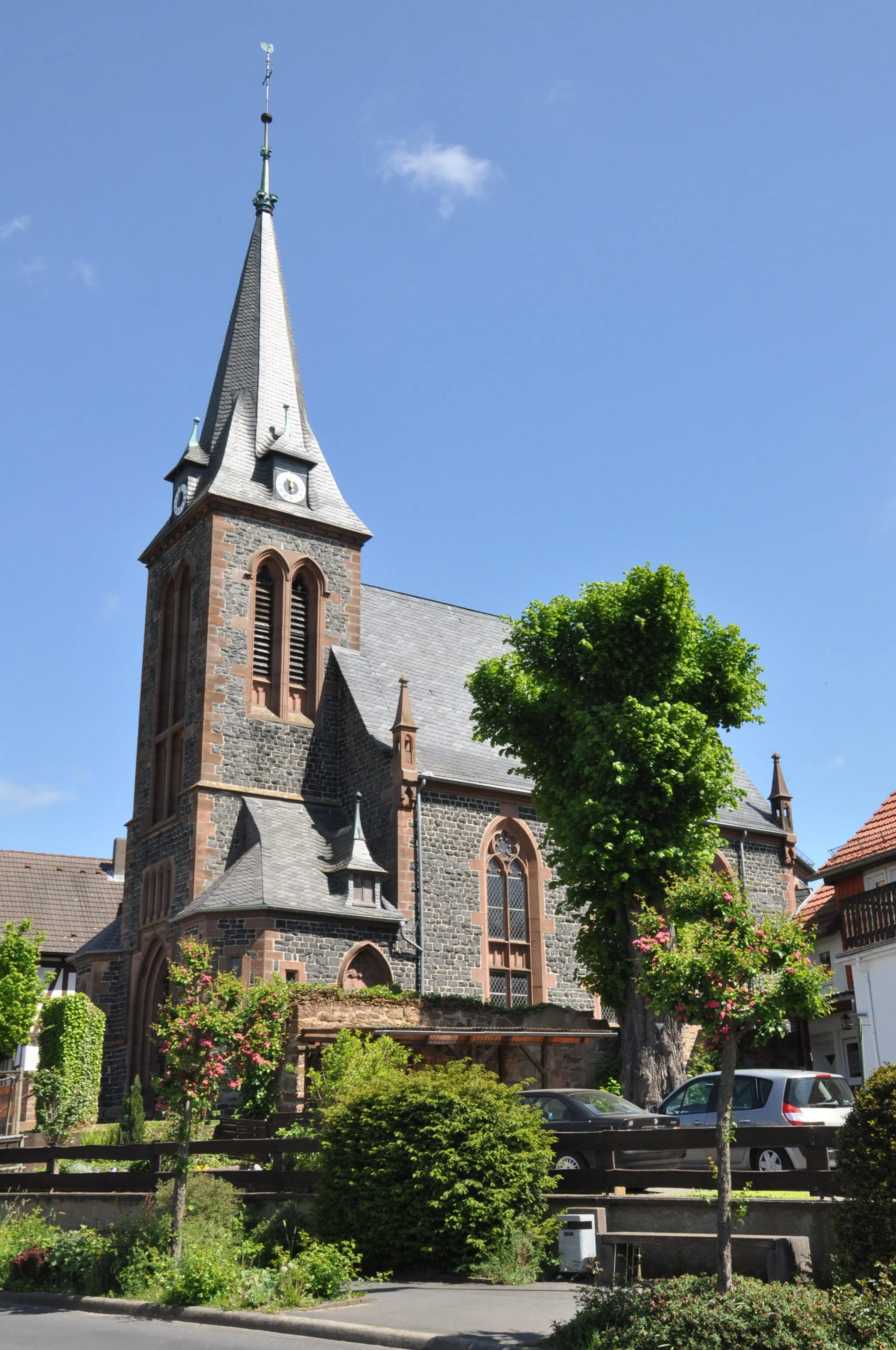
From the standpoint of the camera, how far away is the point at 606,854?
76.1ft

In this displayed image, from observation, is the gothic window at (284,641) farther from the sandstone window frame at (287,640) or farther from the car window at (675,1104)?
the car window at (675,1104)

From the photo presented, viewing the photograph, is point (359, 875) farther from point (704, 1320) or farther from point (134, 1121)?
point (704, 1320)

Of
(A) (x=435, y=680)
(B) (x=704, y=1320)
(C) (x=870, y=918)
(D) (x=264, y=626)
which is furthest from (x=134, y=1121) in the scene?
(B) (x=704, y=1320)

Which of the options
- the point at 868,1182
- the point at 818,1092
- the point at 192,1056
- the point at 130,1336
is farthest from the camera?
the point at 818,1092

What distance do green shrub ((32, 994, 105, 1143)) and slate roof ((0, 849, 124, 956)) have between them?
15.3 meters

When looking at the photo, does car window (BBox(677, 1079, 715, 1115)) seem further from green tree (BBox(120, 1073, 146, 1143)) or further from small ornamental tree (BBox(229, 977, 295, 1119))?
green tree (BBox(120, 1073, 146, 1143))

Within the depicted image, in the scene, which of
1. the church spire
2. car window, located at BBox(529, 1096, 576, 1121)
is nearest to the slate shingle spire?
the church spire

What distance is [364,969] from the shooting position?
96.1ft

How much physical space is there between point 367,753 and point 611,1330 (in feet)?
80.0

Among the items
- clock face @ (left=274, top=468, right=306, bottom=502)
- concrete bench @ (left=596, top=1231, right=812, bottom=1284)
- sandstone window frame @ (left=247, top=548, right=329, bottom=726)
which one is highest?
clock face @ (left=274, top=468, right=306, bottom=502)

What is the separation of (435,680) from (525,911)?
741 cm

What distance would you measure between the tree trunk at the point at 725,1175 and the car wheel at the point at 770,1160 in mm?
5110

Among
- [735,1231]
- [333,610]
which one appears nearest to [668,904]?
[735,1231]

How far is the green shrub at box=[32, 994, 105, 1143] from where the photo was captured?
29.0 m
